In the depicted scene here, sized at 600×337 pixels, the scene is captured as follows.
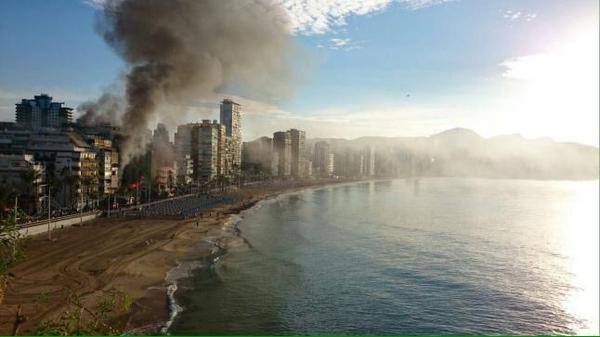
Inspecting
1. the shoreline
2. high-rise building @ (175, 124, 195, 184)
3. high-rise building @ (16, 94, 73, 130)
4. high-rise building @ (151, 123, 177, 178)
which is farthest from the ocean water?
high-rise building @ (16, 94, 73, 130)

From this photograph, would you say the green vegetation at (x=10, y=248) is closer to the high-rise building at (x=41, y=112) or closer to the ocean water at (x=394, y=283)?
the ocean water at (x=394, y=283)

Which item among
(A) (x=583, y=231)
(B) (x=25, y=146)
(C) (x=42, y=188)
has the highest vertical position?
(B) (x=25, y=146)

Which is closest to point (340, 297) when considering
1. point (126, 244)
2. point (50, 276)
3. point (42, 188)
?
point (50, 276)

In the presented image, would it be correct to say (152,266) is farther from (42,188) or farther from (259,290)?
(42,188)

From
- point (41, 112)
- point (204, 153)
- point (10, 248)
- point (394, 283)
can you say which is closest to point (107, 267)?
point (394, 283)

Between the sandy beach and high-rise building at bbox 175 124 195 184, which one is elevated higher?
high-rise building at bbox 175 124 195 184

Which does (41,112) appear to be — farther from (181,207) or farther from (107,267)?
(107,267)

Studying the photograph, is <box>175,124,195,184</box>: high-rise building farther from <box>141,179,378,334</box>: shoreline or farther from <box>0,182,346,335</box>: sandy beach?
<box>0,182,346,335</box>: sandy beach
